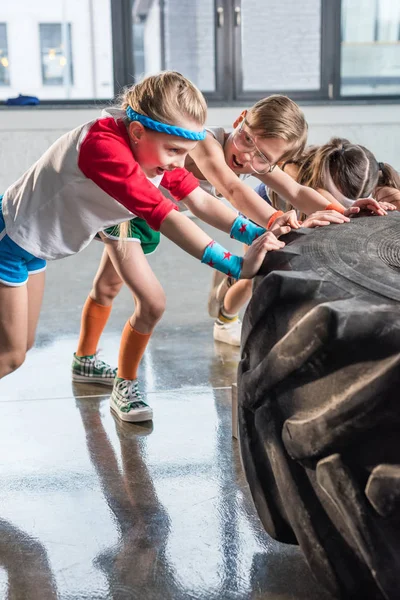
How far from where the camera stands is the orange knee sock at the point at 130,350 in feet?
7.81

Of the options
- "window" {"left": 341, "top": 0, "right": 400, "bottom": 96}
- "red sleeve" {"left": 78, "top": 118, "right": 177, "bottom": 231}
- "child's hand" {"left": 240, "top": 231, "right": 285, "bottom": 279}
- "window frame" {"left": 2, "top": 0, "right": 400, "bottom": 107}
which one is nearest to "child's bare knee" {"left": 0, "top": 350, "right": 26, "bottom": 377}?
"red sleeve" {"left": 78, "top": 118, "right": 177, "bottom": 231}

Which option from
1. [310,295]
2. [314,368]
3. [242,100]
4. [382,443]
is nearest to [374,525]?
[382,443]

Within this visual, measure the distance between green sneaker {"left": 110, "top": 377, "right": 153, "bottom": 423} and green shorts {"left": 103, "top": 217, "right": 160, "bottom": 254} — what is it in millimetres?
438

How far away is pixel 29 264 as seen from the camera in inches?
81.0

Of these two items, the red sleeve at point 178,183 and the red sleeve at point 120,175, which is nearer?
the red sleeve at point 120,175

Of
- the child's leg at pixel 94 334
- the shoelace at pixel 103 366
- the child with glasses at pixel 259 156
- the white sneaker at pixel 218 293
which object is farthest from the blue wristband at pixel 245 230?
the white sneaker at pixel 218 293

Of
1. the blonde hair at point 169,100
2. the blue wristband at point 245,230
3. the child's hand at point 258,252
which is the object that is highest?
the blonde hair at point 169,100

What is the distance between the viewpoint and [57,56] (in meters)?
7.16

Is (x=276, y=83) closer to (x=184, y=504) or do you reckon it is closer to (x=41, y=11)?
(x=41, y=11)

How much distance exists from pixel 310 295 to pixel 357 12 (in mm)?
6707

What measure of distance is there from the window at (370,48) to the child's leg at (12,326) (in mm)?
5967

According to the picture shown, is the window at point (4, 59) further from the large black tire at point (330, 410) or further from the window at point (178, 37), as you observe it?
the large black tire at point (330, 410)

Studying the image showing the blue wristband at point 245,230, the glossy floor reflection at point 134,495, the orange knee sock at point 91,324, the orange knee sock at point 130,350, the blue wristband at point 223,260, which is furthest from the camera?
the orange knee sock at point 91,324

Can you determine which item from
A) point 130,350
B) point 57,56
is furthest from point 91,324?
point 57,56
